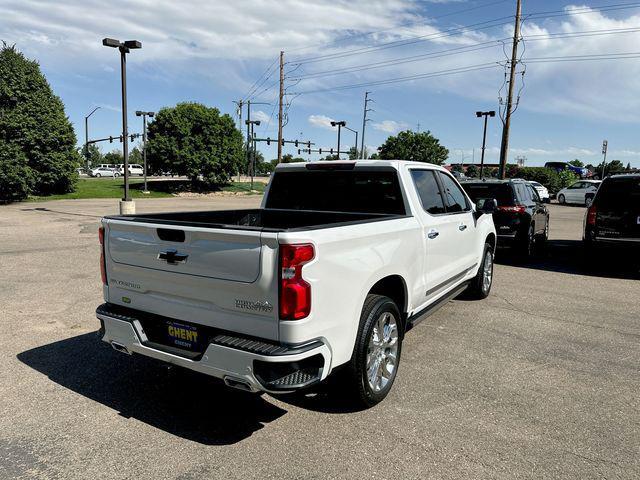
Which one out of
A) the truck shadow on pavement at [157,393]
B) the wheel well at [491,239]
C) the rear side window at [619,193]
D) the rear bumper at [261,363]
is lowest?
the truck shadow on pavement at [157,393]

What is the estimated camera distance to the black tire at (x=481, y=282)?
678 cm

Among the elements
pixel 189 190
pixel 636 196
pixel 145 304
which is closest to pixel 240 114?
pixel 189 190

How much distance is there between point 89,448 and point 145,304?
1.00m

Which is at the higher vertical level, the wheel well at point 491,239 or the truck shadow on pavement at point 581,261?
the wheel well at point 491,239

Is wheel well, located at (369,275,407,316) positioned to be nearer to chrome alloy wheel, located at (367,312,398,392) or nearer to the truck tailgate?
chrome alloy wheel, located at (367,312,398,392)

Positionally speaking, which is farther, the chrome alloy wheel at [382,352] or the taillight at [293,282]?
the chrome alloy wheel at [382,352]

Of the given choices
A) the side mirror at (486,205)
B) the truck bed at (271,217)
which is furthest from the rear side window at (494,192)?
the truck bed at (271,217)

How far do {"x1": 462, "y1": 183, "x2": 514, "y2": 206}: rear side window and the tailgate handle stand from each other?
8.42m

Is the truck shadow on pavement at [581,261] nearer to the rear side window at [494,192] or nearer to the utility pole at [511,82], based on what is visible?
the rear side window at [494,192]

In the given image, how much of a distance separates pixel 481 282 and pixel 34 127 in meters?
27.2

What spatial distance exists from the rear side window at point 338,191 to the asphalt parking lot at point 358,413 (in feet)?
5.22

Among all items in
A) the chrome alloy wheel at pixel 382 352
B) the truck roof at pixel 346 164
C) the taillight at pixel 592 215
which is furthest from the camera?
the taillight at pixel 592 215

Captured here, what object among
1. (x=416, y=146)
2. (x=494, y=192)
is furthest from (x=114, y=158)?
(x=494, y=192)

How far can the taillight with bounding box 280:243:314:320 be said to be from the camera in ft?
9.09
